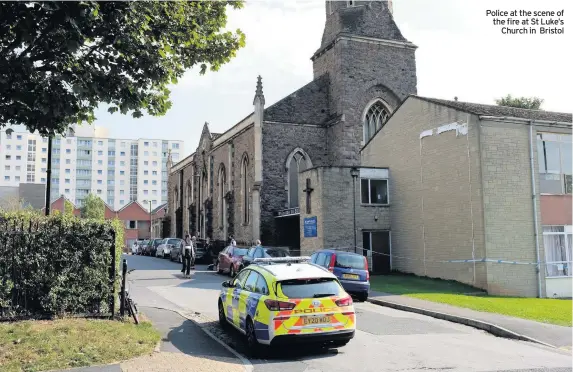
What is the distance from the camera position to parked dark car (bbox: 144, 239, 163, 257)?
1607 inches

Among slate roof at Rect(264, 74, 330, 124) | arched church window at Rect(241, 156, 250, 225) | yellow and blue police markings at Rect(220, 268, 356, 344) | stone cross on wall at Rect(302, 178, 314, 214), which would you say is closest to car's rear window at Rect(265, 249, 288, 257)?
stone cross on wall at Rect(302, 178, 314, 214)

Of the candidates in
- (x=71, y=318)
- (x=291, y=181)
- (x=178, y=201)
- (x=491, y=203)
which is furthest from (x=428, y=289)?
(x=178, y=201)

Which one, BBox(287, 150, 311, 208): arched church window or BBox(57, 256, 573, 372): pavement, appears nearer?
BBox(57, 256, 573, 372): pavement

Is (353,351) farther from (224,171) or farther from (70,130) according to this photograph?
(224,171)

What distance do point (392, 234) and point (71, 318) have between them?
17919mm

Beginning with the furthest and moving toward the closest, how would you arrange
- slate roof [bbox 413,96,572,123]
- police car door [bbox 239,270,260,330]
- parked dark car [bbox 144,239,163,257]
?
parked dark car [bbox 144,239,163,257] < slate roof [bbox 413,96,572,123] < police car door [bbox 239,270,260,330]

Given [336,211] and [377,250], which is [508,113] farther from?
[377,250]

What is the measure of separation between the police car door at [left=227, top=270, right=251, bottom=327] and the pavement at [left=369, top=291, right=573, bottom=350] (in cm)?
580

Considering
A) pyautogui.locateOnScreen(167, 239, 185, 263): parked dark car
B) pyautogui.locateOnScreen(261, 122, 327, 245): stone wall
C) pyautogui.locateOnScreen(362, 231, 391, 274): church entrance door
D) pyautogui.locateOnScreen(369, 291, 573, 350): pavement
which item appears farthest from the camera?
pyautogui.locateOnScreen(261, 122, 327, 245): stone wall

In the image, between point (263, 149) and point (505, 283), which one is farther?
point (263, 149)

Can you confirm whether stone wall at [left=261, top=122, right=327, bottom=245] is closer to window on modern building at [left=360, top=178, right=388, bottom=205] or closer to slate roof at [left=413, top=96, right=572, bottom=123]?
window on modern building at [left=360, top=178, right=388, bottom=205]

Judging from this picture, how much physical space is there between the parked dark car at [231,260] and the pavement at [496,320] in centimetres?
751

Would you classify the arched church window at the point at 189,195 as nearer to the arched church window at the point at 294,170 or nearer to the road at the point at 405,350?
the arched church window at the point at 294,170

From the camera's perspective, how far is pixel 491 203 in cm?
1908
